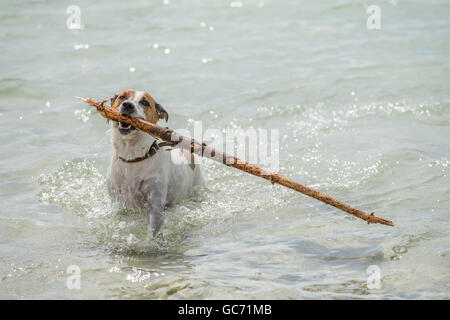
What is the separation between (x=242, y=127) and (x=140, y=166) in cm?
372

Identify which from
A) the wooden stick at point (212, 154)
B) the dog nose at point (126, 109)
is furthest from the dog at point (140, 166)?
the wooden stick at point (212, 154)

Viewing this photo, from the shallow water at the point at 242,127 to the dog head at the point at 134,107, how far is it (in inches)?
41.7

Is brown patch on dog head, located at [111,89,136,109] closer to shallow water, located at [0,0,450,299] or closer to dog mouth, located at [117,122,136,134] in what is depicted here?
dog mouth, located at [117,122,136,134]

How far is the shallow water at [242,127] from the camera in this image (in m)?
4.89

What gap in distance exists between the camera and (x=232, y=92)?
10875 mm

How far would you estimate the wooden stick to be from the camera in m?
5.05

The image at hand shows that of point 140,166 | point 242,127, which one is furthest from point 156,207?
point 242,127

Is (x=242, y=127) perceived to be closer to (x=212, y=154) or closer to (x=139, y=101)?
(x=139, y=101)

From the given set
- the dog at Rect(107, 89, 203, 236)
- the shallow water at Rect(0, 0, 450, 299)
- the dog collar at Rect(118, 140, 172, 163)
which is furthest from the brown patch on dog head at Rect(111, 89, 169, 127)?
the shallow water at Rect(0, 0, 450, 299)

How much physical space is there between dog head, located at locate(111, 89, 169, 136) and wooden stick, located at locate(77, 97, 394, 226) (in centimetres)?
11

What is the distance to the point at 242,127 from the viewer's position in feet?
31.3

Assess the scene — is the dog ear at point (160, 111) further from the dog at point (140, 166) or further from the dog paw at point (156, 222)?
the dog paw at point (156, 222)
